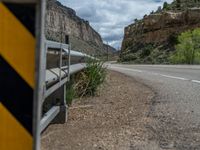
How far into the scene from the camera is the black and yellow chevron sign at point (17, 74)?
2.16 metres

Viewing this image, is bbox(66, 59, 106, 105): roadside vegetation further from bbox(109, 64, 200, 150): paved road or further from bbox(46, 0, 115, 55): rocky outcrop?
bbox(109, 64, 200, 150): paved road

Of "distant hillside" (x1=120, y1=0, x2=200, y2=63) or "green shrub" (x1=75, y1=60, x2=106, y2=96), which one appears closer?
"green shrub" (x1=75, y1=60, x2=106, y2=96)

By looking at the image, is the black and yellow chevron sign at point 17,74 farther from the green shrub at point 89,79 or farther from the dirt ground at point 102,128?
the green shrub at point 89,79

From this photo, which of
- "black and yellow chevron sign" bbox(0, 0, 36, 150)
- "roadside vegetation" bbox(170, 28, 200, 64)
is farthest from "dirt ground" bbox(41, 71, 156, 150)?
"roadside vegetation" bbox(170, 28, 200, 64)

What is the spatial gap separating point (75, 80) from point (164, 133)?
3.80 m

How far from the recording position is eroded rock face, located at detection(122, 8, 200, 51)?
8162 cm

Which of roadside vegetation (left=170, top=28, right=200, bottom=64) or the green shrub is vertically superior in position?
the green shrub

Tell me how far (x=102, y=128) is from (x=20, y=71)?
433 centimetres

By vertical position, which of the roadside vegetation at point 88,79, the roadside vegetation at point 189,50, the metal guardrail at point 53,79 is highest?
the metal guardrail at point 53,79

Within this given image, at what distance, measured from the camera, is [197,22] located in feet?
265

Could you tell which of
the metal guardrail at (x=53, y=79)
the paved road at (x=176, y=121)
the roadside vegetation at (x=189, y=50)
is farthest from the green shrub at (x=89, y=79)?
the roadside vegetation at (x=189, y=50)

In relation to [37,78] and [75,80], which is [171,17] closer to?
[75,80]

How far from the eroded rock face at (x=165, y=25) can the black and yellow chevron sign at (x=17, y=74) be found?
3145 inches

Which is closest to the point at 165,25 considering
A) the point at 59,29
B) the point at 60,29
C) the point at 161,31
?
the point at 161,31
